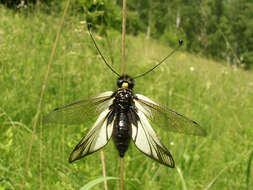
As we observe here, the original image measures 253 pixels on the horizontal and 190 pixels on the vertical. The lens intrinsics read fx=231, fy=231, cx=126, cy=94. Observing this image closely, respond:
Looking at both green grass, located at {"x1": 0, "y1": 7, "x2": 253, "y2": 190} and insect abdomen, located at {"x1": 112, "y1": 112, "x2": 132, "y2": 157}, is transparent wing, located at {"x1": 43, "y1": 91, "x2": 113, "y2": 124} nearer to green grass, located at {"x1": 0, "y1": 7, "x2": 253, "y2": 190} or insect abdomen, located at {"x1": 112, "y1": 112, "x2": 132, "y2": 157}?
insect abdomen, located at {"x1": 112, "y1": 112, "x2": 132, "y2": 157}

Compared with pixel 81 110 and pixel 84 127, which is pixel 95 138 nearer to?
pixel 81 110

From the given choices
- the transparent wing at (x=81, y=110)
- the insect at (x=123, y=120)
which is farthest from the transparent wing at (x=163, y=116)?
the transparent wing at (x=81, y=110)

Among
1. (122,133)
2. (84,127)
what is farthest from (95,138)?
(84,127)

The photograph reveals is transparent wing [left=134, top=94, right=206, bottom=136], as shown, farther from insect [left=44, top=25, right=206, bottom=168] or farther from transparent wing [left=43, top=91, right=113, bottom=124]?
transparent wing [left=43, top=91, right=113, bottom=124]

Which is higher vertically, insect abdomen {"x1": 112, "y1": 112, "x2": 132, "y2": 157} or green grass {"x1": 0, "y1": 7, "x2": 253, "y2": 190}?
insect abdomen {"x1": 112, "y1": 112, "x2": 132, "y2": 157}

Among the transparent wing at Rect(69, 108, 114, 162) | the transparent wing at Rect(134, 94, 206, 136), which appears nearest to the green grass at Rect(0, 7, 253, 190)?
the transparent wing at Rect(134, 94, 206, 136)

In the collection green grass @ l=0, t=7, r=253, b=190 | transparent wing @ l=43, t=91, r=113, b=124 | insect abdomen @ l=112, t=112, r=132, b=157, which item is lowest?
green grass @ l=0, t=7, r=253, b=190

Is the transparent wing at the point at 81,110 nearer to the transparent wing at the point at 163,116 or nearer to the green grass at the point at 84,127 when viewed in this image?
the transparent wing at the point at 163,116

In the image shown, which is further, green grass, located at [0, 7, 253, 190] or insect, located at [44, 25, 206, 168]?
green grass, located at [0, 7, 253, 190]
